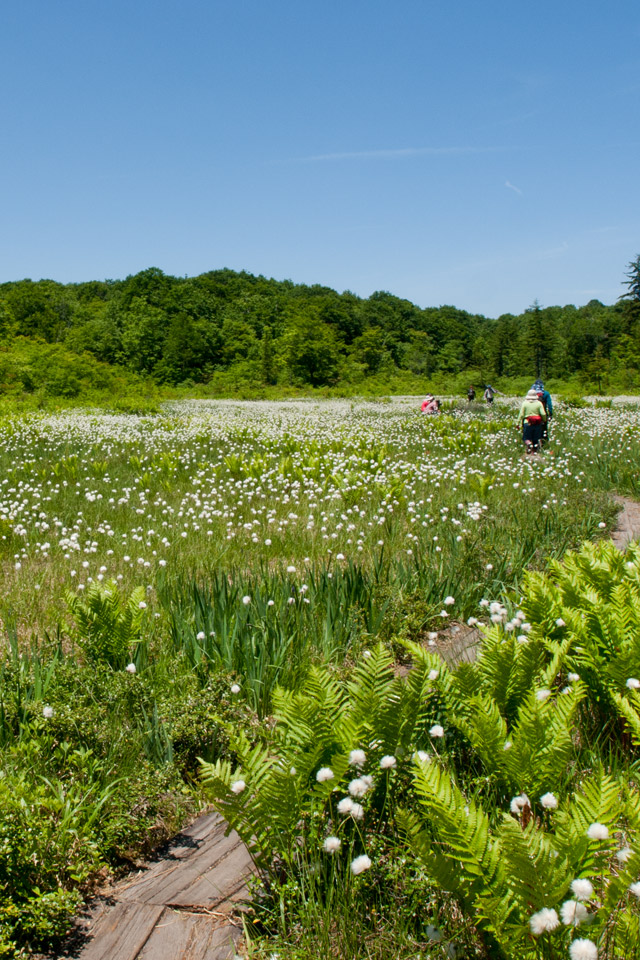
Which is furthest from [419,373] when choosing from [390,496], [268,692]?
[268,692]

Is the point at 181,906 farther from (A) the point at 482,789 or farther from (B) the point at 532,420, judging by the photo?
(B) the point at 532,420

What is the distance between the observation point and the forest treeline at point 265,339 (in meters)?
65.1

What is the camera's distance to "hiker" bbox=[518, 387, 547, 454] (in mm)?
13398

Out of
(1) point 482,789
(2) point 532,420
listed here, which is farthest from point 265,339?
(1) point 482,789

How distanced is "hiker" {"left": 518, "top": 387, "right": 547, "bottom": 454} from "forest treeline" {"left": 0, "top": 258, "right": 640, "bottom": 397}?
35.9 metres

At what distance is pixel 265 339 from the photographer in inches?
2625

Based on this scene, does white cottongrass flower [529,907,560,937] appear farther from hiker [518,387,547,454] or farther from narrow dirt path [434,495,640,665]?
hiker [518,387,547,454]

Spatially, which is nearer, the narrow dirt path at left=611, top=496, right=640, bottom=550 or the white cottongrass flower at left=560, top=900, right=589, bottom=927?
the white cottongrass flower at left=560, top=900, right=589, bottom=927

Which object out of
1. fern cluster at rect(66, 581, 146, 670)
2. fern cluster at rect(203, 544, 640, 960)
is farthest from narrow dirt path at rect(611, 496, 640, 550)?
fern cluster at rect(66, 581, 146, 670)

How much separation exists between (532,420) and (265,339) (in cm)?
5622

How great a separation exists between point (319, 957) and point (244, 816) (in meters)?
0.49

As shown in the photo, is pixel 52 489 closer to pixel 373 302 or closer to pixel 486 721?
pixel 486 721

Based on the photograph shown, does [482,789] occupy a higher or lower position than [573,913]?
lower

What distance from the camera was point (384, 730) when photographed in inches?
96.7
